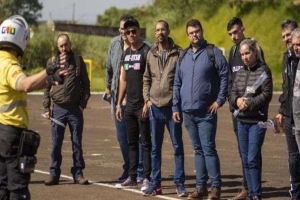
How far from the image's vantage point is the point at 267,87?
11.5m

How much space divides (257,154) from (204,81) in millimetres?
1109

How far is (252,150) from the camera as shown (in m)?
11.5

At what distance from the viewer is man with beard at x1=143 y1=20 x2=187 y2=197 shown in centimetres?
1241

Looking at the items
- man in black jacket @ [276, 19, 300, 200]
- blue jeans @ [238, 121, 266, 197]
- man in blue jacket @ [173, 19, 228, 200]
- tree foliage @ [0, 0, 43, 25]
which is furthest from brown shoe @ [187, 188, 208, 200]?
tree foliage @ [0, 0, 43, 25]

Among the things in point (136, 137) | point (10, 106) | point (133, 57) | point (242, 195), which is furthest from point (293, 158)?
point (10, 106)

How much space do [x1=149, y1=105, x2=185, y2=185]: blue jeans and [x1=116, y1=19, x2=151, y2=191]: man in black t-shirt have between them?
0.26 meters

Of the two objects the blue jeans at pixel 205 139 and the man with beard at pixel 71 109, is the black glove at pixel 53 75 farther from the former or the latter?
the man with beard at pixel 71 109

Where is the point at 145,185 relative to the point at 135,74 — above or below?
below

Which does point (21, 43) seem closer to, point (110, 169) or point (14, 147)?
point (14, 147)

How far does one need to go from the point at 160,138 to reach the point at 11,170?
3664 millimetres

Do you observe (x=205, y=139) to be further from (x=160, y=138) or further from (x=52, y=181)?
(x=52, y=181)

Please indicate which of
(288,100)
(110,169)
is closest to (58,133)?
(110,169)

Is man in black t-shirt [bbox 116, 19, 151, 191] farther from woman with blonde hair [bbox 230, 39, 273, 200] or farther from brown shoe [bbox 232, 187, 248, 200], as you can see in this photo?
woman with blonde hair [bbox 230, 39, 273, 200]

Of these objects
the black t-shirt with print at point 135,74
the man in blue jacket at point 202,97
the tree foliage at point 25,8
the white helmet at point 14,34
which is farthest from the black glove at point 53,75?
the tree foliage at point 25,8
